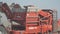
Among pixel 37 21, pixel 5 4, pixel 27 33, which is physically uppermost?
pixel 5 4

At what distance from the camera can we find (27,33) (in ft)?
21.4

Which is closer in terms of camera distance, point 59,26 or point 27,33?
point 27,33

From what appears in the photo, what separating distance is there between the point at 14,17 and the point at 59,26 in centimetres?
182

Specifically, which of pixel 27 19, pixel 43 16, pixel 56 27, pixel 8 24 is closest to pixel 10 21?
pixel 8 24

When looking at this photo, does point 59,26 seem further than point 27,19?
Yes

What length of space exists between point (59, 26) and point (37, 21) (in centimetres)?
100

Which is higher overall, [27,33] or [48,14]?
[48,14]

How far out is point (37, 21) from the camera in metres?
6.61

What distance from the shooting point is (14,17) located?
22.3ft

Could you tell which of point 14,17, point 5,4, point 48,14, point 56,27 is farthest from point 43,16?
point 5,4

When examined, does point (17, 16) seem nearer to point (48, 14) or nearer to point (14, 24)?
point (14, 24)

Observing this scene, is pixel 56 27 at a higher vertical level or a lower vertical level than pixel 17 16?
lower

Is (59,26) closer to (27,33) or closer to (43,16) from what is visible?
(43,16)

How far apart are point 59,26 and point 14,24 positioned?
1785 mm
